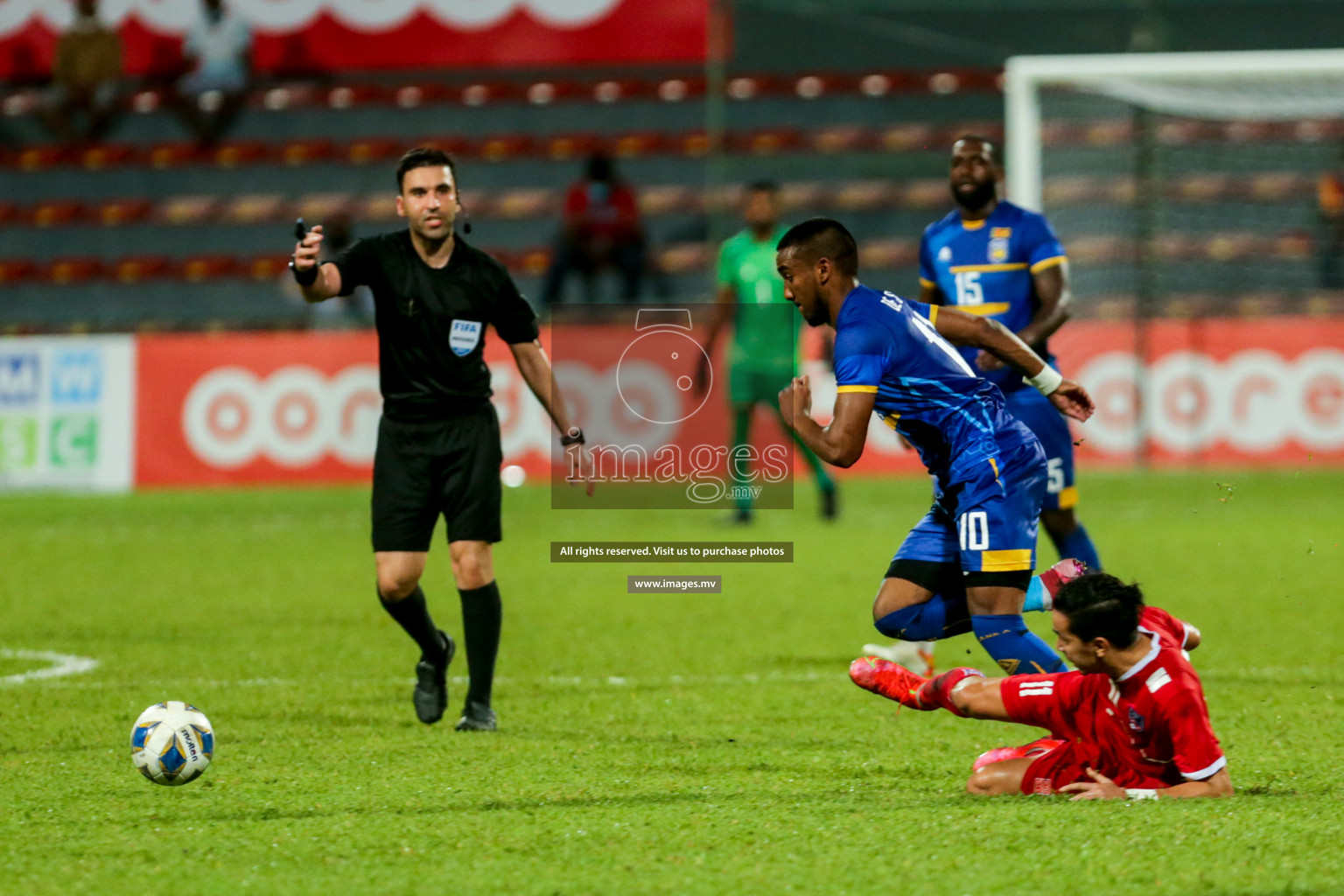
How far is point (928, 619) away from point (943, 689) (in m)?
0.49

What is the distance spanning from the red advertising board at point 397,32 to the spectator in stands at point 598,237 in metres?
1.81

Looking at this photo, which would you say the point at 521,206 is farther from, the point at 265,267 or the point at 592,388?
the point at 592,388

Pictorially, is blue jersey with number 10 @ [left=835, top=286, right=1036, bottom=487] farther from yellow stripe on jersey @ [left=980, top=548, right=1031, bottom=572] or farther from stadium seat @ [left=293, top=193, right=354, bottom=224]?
stadium seat @ [left=293, top=193, right=354, bottom=224]

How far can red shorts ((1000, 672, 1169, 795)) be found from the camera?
4914 mm

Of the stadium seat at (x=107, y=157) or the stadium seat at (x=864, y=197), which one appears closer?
the stadium seat at (x=864, y=197)

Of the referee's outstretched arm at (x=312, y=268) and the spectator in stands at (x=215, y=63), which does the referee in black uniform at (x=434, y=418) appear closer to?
the referee's outstretched arm at (x=312, y=268)

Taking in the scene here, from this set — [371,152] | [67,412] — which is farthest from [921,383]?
[371,152]

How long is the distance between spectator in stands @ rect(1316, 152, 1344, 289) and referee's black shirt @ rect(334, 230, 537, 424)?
14.3m

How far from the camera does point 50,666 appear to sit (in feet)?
25.5

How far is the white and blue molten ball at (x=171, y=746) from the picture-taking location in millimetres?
5184

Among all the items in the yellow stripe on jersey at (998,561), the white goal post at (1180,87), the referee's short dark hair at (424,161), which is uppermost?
the white goal post at (1180,87)

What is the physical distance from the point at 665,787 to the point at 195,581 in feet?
21.0

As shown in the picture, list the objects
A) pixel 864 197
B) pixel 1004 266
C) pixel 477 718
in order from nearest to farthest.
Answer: pixel 477 718 < pixel 1004 266 < pixel 864 197

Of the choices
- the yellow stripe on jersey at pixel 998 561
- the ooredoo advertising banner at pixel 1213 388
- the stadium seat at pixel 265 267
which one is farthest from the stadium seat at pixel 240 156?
the yellow stripe on jersey at pixel 998 561
